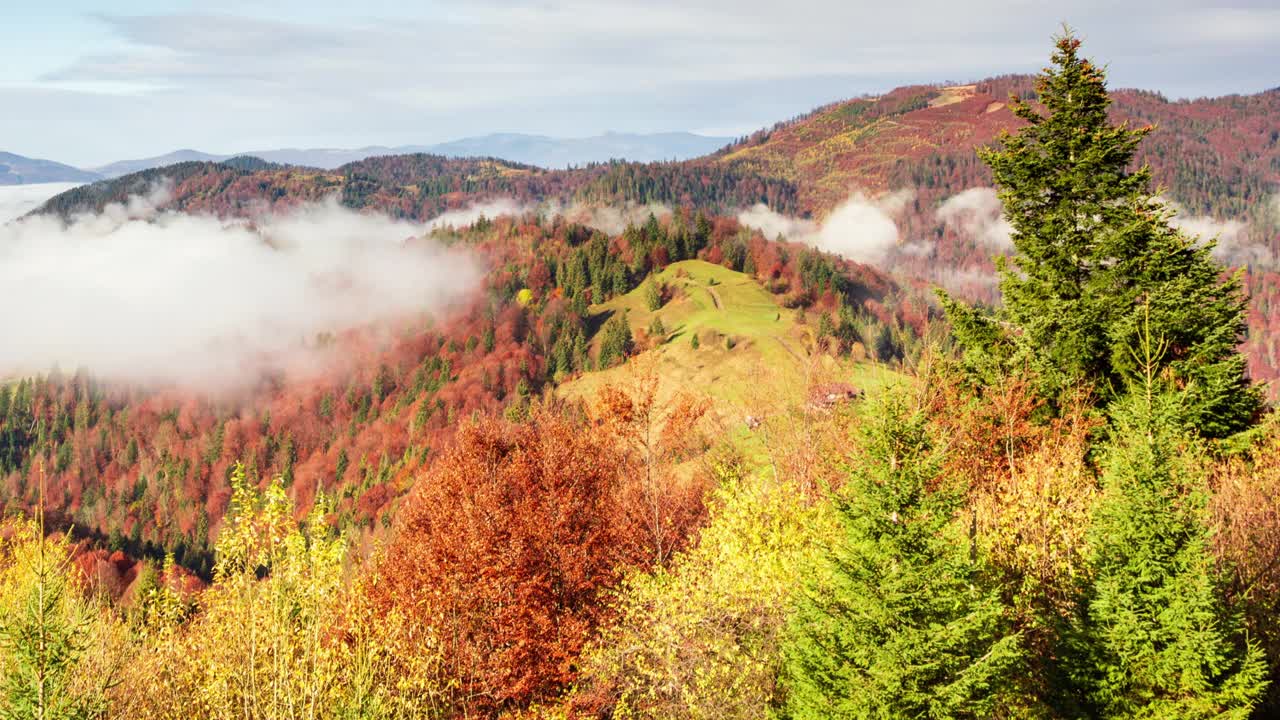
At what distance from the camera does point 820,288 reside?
19375 cm

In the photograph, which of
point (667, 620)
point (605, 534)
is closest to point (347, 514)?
point (605, 534)

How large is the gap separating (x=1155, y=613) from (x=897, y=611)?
6536 mm

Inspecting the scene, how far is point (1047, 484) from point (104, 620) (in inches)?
1087

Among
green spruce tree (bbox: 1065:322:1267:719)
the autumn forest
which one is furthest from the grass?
green spruce tree (bbox: 1065:322:1267:719)

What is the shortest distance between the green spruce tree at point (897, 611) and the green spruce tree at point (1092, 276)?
17.9m

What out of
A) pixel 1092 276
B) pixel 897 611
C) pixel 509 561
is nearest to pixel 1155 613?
pixel 897 611

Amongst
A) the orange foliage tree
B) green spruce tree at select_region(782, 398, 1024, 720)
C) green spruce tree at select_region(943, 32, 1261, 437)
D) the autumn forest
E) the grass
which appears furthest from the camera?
the grass

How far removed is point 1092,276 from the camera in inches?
1291

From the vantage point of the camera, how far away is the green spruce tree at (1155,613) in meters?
17.1

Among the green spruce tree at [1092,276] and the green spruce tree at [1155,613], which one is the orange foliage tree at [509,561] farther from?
the green spruce tree at [1092,276]

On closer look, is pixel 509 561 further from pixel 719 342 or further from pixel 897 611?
pixel 719 342

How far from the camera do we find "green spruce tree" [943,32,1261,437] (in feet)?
99.2

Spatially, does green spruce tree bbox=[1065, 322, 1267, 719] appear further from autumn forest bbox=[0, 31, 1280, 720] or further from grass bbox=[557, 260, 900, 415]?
grass bbox=[557, 260, 900, 415]

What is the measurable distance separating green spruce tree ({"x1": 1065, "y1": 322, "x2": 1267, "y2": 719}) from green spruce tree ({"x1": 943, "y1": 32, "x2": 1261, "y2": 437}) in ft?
44.0
